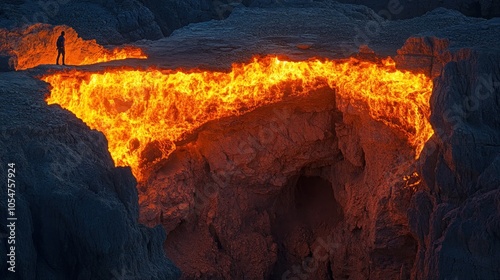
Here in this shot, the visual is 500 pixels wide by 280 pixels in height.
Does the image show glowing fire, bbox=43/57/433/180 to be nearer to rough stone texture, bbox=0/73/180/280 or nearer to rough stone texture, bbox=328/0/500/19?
rough stone texture, bbox=0/73/180/280

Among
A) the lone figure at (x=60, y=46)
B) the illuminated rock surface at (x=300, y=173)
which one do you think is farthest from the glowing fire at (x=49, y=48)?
the illuminated rock surface at (x=300, y=173)

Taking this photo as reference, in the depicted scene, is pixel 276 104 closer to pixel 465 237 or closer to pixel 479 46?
pixel 479 46

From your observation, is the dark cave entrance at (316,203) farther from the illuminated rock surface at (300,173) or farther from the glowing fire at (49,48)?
the glowing fire at (49,48)

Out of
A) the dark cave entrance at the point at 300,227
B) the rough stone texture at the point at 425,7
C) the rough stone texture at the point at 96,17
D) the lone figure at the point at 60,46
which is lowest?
the dark cave entrance at the point at 300,227

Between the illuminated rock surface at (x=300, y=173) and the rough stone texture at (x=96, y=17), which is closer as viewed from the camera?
the illuminated rock surface at (x=300, y=173)

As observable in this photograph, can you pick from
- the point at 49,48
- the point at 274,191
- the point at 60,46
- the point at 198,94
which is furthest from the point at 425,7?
the point at 60,46

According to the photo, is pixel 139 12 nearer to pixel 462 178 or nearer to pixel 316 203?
pixel 316 203

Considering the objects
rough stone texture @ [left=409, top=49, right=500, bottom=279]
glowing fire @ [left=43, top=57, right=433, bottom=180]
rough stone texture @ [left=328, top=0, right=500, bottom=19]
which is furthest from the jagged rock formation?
rough stone texture @ [left=409, top=49, right=500, bottom=279]
